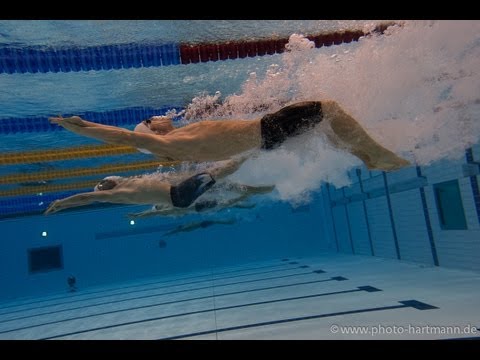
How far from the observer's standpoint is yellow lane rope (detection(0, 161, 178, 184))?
34.6ft

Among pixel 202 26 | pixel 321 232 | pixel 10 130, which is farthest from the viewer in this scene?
pixel 321 232

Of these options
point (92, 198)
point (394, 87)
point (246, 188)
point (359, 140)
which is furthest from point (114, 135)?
point (394, 87)

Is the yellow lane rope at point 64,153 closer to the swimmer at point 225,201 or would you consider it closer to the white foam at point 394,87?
the swimmer at point 225,201

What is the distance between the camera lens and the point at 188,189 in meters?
5.04

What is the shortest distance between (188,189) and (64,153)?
5.78 metres

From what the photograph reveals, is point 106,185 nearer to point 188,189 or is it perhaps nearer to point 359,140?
point 188,189

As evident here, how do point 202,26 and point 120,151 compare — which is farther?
point 120,151

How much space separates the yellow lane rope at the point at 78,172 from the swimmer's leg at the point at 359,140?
7.23 meters

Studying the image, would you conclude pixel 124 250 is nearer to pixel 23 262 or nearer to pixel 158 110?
pixel 23 262
